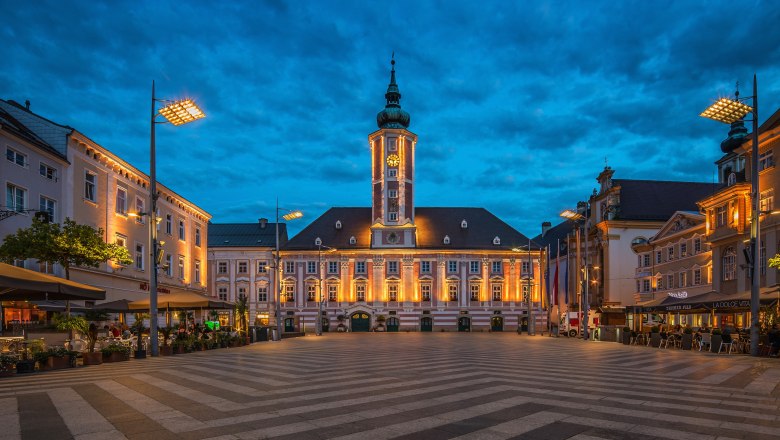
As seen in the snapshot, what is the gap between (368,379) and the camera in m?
15.6

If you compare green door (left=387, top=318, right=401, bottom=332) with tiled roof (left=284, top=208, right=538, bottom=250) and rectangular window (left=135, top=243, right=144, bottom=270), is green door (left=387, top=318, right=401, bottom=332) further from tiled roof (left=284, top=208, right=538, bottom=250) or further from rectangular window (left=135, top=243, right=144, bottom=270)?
rectangular window (left=135, top=243, right=144, bottom=270)

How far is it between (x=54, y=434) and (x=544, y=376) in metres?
12.0

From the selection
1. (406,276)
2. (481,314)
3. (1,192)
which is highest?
(1,192)

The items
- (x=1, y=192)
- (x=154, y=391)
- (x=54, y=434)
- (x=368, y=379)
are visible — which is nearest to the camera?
(x=54, y=434)

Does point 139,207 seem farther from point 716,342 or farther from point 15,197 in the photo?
point 716,342

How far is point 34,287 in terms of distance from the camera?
52.3 ft

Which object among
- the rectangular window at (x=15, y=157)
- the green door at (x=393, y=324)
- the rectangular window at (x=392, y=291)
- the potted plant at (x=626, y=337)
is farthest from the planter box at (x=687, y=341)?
the rectangular window at (x=392, y=291)

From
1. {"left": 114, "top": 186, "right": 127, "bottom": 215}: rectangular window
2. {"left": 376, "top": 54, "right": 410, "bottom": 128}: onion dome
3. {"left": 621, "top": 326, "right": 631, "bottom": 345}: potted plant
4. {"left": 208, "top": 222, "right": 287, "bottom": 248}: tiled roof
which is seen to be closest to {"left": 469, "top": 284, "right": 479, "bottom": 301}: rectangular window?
{"left": 376, "top": 54, "right": 410, "bottom": 128}: onion dome

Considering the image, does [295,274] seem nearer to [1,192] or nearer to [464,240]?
[464,240]

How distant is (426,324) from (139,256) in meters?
44.3

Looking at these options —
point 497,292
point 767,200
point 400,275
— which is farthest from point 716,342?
point 400,275

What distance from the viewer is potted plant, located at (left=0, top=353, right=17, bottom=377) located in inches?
639

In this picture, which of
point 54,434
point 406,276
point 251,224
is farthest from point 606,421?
point 251,224

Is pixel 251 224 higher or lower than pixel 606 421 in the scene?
higher
